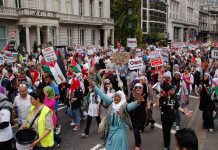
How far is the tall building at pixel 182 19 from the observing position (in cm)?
8162

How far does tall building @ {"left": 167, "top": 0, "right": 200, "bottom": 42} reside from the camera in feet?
268

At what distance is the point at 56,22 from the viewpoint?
1353 inches

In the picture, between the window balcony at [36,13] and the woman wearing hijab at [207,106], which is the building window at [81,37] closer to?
the window balcony at [36,13]

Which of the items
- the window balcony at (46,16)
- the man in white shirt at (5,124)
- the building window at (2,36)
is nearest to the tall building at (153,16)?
the window balcony at (46,16)

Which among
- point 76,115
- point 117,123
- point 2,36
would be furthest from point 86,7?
point 117,123

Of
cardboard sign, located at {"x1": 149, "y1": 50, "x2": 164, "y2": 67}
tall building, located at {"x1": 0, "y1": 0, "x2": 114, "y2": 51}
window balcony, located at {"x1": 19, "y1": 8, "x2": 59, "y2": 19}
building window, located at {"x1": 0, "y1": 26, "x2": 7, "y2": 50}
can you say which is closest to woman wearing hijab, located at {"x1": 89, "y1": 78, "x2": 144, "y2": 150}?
cardboard sign, located at {"x1": 149, "y1": 50, "x2": 164, "y2": 67}

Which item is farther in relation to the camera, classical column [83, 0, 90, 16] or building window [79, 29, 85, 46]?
classical column [83, 0, 90, 16]

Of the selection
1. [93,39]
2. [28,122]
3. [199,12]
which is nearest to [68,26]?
[93,39]

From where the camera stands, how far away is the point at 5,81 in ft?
33.1

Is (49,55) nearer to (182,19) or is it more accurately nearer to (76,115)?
(76,115)

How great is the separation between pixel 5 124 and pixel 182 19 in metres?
92.8

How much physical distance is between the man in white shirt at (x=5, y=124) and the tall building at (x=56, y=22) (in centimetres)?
2524

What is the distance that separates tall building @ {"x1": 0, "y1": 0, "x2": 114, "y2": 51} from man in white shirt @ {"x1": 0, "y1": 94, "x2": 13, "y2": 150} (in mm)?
25242

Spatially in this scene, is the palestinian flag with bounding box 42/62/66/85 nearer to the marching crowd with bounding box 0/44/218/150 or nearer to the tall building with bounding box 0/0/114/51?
the marching crowd with bounding box 0/44/218/150
